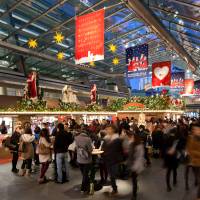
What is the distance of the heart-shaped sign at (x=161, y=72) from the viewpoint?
15984mm

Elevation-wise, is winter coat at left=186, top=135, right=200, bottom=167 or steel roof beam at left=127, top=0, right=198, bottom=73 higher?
steel roof beam at left=127, top=0, right=198, bottom=73

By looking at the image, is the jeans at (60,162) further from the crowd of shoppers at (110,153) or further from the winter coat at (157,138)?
the winter coat at (157,138)

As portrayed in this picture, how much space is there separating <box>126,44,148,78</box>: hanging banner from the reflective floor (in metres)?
5.79

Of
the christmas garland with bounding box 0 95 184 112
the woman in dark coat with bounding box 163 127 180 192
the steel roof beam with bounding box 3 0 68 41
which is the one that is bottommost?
the woman in dark coat with bounding box 163 127 180 192

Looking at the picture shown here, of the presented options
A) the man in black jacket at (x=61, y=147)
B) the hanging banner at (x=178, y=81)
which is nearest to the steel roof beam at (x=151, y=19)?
the man in black jacket at (x=61, y=147)

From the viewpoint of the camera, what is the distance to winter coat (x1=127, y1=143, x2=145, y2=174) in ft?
19.7

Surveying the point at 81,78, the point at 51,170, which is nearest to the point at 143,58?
the point at 51,170

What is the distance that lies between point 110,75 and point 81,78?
3.05 m

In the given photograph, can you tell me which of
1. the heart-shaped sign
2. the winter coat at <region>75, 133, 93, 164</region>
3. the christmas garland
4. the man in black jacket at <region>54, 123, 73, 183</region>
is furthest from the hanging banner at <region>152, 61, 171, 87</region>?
the winter coat at <region>75, 133, 93, 164</region>

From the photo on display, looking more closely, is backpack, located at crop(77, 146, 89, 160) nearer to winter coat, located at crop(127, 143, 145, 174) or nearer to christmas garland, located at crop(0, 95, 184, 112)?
winter coat, located at crop(127, 143, 145, 174)

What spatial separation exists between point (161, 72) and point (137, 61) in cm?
309

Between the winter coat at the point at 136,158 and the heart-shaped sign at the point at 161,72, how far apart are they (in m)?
10.5

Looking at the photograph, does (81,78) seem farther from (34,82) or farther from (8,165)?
(8,165)

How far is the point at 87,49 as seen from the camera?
895 cm
